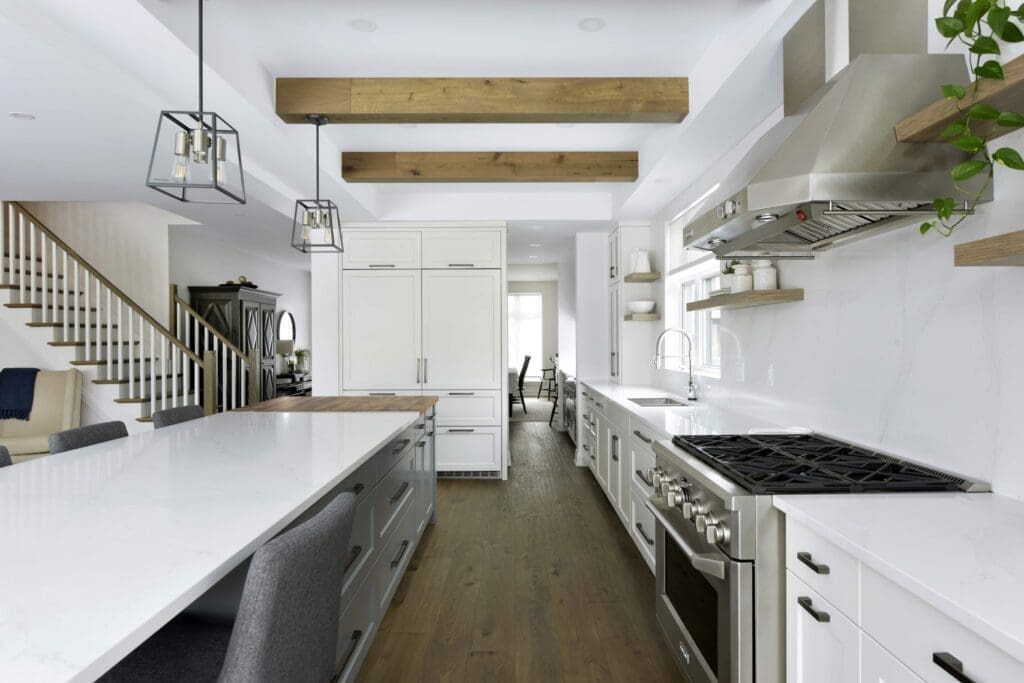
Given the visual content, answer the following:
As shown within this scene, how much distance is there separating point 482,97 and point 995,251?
7.61 feet

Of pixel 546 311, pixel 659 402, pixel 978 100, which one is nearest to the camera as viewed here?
pixel 978 100

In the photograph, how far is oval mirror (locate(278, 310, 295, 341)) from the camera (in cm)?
876

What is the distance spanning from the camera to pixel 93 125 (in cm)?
282

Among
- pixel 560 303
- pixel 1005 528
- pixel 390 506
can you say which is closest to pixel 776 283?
pixel 1005 528

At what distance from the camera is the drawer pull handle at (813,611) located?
3.99 feet

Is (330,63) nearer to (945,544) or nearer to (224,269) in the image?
(945,544)

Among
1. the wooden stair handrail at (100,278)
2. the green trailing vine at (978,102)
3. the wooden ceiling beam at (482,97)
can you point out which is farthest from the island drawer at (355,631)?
the wooden stair handrail at (100,278)

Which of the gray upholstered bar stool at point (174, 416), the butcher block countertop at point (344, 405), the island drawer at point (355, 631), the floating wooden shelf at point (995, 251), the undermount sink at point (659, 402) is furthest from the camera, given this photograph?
the undermount sink at point (659, 402)

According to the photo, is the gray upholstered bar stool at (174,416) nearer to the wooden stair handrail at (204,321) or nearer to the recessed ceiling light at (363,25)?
the recessed ceiling light at (363,25)

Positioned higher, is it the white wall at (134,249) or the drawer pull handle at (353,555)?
the white wall at (134,249)

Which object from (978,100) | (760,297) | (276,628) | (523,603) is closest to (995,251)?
(978,100)

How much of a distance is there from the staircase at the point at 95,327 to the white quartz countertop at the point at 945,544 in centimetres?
555

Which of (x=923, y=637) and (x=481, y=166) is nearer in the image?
(x=923, y=637)

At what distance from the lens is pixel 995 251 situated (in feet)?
3.61
